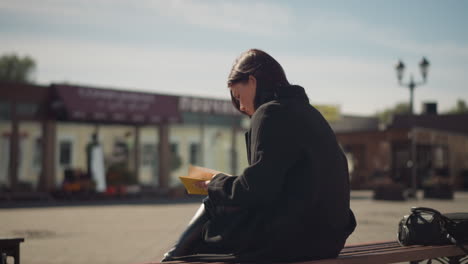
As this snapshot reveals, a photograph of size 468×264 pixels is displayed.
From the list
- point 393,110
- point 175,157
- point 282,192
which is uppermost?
point 393,110

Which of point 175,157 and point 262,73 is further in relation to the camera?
point 175,157

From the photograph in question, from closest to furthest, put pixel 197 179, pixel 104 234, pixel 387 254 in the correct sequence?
pixel 197 179 < pixel 387 254 < pixel 104 234

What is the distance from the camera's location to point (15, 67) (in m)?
77.2

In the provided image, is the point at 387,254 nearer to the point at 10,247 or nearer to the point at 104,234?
the point at 10,247

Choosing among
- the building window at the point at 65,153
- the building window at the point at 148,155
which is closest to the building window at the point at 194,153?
the building window at the point at 148,155

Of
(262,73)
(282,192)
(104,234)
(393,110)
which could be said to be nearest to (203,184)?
(282,192)

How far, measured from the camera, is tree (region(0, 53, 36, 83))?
252 ft

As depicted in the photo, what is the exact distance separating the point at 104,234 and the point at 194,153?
1971 centimetres

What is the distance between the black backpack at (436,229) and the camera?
3.90 meters

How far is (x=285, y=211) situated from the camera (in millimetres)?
2910

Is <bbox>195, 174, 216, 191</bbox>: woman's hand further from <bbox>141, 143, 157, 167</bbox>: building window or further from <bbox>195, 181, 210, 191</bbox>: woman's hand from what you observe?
<bbox>141, 143, 157, 167</bbox>: building window

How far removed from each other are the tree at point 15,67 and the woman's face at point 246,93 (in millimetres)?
78296

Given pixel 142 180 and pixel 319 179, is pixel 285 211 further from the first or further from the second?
pixel 142 180

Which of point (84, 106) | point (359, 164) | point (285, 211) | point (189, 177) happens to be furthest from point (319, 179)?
point (359, 164)
